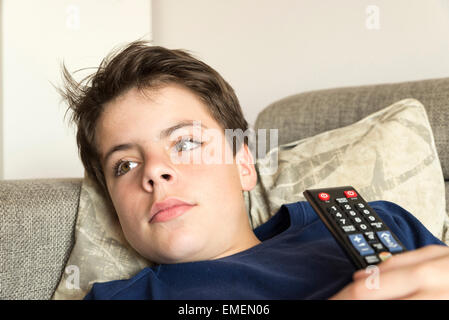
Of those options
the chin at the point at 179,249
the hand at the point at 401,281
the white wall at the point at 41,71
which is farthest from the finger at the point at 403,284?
the white wall at the point at 41,71

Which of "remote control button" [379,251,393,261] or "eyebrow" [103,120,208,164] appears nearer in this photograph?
"remote control button" [379,251,393,261]

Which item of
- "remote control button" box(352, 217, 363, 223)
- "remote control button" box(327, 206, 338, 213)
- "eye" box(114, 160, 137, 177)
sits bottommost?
"remote control button" box(352, 217, 363, 223)

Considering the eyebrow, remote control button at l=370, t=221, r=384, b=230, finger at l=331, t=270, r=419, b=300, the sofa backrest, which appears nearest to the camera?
finger at l=331, t=270, r=419, b=300

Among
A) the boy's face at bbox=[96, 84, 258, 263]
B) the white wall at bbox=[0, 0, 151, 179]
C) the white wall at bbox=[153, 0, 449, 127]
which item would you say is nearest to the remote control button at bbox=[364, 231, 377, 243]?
the boy's face at bbox=[96, 84, 258, 263]

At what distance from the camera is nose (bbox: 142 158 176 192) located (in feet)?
2.26

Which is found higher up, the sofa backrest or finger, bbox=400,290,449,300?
the sofa backrest

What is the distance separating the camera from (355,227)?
2.00ft

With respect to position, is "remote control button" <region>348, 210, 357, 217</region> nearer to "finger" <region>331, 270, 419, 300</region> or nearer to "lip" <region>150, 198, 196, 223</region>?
"finger" <region>331, 270, 419, 300</region>

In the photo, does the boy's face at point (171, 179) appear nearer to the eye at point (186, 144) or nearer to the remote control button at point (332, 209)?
the eye at point (186, 144)

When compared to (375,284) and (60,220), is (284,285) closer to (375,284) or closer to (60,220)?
(375,284)

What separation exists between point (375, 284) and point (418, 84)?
28.8 inches

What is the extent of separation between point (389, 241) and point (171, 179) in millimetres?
321

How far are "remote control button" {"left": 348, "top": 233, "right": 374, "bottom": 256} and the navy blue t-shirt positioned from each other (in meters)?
0.08
